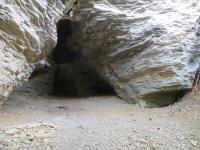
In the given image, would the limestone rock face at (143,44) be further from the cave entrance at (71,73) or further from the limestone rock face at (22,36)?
the limestone rock face at (22,36)

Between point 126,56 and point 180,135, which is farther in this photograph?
point 126,56

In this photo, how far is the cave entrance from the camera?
7096 mm

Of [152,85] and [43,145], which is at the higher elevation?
→ [43,145]

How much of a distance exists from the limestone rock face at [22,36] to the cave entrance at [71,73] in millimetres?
2262

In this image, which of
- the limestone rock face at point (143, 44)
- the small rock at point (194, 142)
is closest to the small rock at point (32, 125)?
the small rock at point (194, 142)

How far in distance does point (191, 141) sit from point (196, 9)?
10.7ft

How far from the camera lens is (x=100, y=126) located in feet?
12.3

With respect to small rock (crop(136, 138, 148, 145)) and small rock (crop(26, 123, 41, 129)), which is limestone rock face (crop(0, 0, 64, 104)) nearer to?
small rock (crop(26, 123, 41, 129))

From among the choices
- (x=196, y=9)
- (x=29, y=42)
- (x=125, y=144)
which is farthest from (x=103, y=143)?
(x=196, y=9)

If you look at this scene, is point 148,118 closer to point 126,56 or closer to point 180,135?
point 180,135

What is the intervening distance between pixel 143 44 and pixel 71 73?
2.77m

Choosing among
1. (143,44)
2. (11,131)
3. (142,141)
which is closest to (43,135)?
(11,131)

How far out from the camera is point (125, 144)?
3.14 metres

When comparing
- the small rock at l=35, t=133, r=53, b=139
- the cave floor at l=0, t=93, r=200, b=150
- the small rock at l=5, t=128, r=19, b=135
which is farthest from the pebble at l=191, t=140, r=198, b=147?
the small rock at l=5, t=128, r=19, b=135
